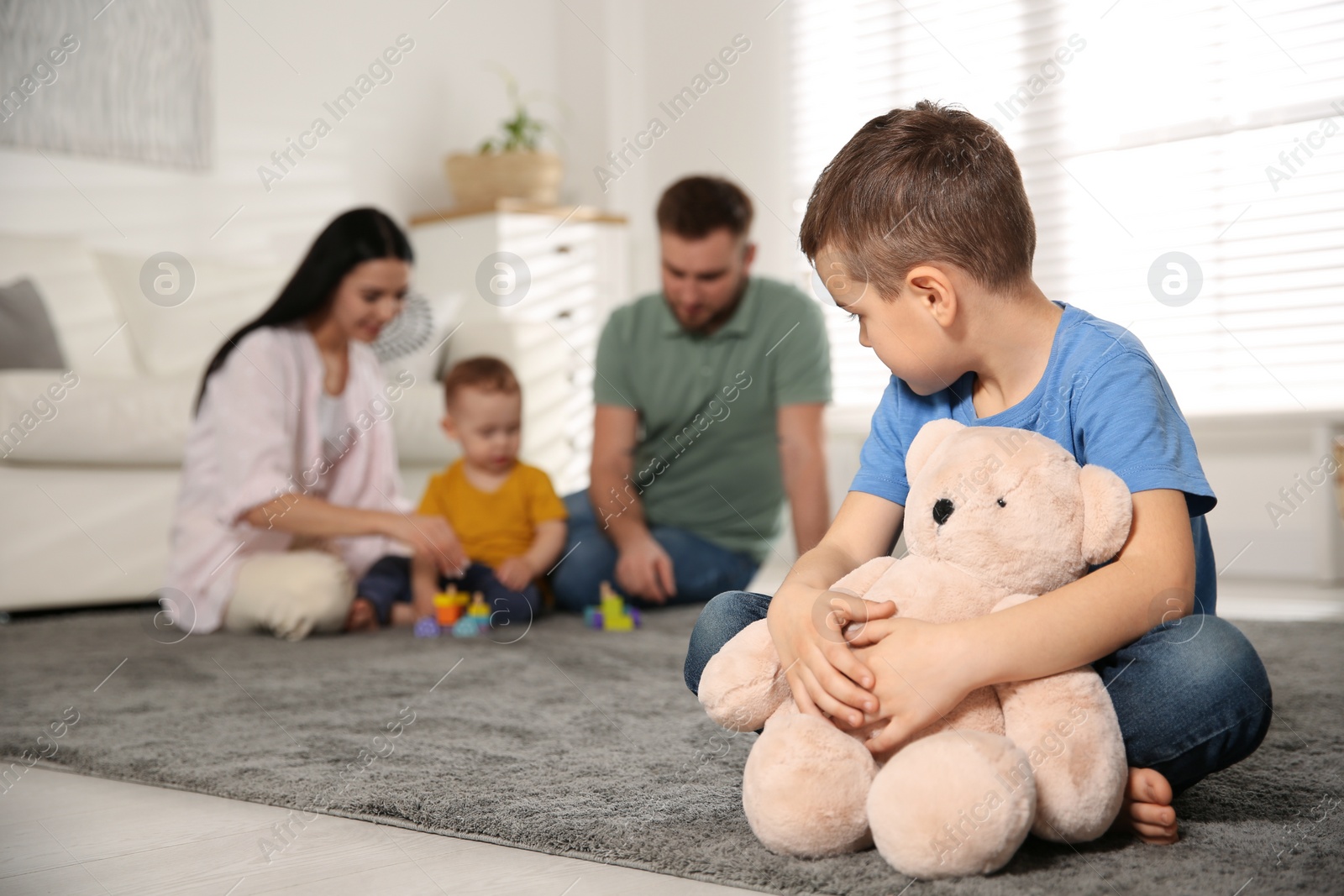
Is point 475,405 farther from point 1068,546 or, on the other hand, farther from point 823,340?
point 1068,546

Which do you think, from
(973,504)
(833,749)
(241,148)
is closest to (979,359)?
(973,504)

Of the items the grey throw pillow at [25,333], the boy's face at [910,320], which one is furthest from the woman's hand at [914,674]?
the grey throw pillow at [25,333]

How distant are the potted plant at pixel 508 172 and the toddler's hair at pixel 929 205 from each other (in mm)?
2709

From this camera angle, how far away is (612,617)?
1.92 m

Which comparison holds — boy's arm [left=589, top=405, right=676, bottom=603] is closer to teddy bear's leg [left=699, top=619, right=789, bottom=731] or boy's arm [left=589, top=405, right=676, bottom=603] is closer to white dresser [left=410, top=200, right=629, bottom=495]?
white dresser [left=410, top=200, right=629, bottom=495]

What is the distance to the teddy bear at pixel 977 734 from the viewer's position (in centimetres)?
63

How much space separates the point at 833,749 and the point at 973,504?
0.56ft

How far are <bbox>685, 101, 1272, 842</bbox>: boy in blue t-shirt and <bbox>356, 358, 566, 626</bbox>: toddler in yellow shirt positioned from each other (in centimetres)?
116

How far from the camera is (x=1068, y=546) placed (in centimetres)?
70

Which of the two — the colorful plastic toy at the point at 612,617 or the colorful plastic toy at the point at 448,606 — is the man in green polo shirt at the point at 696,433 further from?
the colorful plastic toy at the point at 448,606

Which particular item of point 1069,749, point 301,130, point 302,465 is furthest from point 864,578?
point 301,130

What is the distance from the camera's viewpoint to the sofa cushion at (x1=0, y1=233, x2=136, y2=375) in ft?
8.42

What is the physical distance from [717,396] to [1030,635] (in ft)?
4.75

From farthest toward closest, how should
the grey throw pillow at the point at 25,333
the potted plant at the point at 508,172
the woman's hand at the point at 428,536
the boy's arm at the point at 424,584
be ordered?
the potted plant at the point at 508,172 → the grey throw pillow at the point at 25,333 → the boy's arm at the point at 424,584 → the woman's hand at the point at 428,536
